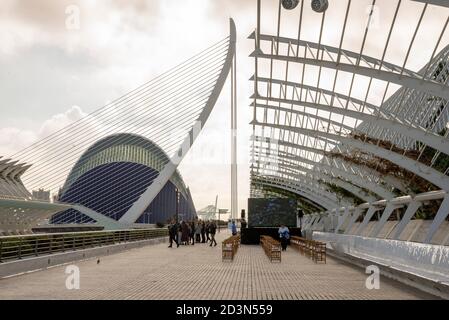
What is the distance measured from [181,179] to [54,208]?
2667 inches

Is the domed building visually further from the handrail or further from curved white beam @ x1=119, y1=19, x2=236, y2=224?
the handrail

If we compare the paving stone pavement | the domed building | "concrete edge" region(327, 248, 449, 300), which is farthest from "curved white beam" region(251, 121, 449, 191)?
the domed building

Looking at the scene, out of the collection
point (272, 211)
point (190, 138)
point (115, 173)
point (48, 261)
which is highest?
point (115, 173)

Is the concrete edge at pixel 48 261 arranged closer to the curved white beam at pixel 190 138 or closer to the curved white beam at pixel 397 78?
the curved white beam at pixel 397 78

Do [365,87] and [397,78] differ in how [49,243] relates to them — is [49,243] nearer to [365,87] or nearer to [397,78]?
[397,78]

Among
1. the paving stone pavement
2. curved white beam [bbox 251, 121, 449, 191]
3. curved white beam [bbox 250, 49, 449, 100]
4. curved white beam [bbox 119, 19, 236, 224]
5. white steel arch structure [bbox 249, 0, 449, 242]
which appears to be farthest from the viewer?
curved white beam [bbox 119, 19, 236, 224]

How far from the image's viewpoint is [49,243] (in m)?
A: 17.8

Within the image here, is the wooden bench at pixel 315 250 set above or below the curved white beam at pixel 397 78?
below

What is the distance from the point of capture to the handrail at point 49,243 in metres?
15.0

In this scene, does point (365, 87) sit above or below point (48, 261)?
above

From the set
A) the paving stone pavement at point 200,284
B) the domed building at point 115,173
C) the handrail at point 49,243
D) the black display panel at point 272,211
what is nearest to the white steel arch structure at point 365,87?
the black display panel at point 272,211

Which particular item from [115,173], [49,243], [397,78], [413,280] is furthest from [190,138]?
[115,173]

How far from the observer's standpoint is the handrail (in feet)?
49.3
